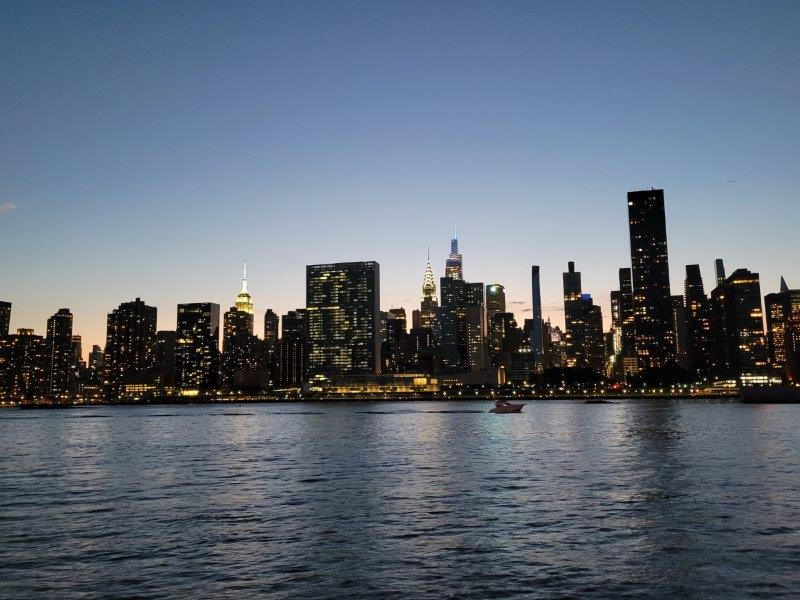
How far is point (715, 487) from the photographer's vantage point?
4606cm

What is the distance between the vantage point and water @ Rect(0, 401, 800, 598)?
2356 centimetres

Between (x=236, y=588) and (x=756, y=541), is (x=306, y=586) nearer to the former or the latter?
(x=236, y=588)

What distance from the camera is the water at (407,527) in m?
23.6

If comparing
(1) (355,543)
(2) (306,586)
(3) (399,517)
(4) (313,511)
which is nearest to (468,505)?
(3) (399,517)

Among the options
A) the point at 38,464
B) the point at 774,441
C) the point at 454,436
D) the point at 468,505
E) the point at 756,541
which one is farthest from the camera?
the point at 454,436

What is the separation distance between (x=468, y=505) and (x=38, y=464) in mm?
49819

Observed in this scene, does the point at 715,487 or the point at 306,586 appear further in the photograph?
the point at 715,487

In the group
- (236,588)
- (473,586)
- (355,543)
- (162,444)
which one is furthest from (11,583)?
(162,444)

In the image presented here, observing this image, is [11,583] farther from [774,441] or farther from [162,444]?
[774,441]

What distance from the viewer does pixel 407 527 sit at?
33.6m

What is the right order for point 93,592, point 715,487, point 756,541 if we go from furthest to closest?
point 715,487 → point 756,541 → point 93,592

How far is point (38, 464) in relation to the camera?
69.4 meters

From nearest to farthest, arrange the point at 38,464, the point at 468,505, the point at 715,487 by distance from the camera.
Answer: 1. the point at 468,505
2. the point at 715,487
3. the point at 38,464

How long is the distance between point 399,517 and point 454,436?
2774 inches
